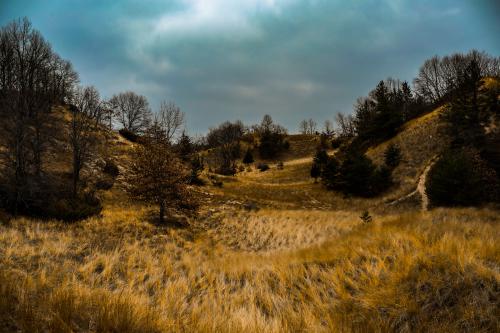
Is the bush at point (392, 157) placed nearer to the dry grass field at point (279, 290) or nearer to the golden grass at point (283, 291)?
the golden grass at point (283, 291)

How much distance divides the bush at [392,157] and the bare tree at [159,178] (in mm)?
33230

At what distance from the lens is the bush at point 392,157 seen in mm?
37969

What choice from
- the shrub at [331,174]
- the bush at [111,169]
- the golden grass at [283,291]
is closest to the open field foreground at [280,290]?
the golden grass at [283,291]

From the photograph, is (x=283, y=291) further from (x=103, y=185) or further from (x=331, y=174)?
(x=331, y=174)

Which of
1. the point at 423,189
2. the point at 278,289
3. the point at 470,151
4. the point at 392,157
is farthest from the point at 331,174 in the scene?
the point at 278,289

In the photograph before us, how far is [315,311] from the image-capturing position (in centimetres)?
402

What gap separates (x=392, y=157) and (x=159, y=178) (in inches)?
1408

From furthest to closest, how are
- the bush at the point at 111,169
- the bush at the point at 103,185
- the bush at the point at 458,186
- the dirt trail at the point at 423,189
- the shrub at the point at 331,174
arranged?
the shrub at the point at 331,174 → the bush at the point at 111,169 → the dirt trail at the point at 423,189 → the bush at the point at 103,185 → the bush at the point at 458,186

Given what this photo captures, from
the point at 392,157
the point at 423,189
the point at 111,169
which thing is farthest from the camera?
the point at 392,157

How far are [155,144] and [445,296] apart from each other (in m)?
18.0

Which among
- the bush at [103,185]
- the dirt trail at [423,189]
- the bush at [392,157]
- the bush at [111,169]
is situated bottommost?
the dirt trail at [423,189]

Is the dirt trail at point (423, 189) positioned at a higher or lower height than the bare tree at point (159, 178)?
lower

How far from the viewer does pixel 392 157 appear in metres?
38.5

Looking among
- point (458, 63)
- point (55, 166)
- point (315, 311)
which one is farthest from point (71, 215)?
point (458, 63)
